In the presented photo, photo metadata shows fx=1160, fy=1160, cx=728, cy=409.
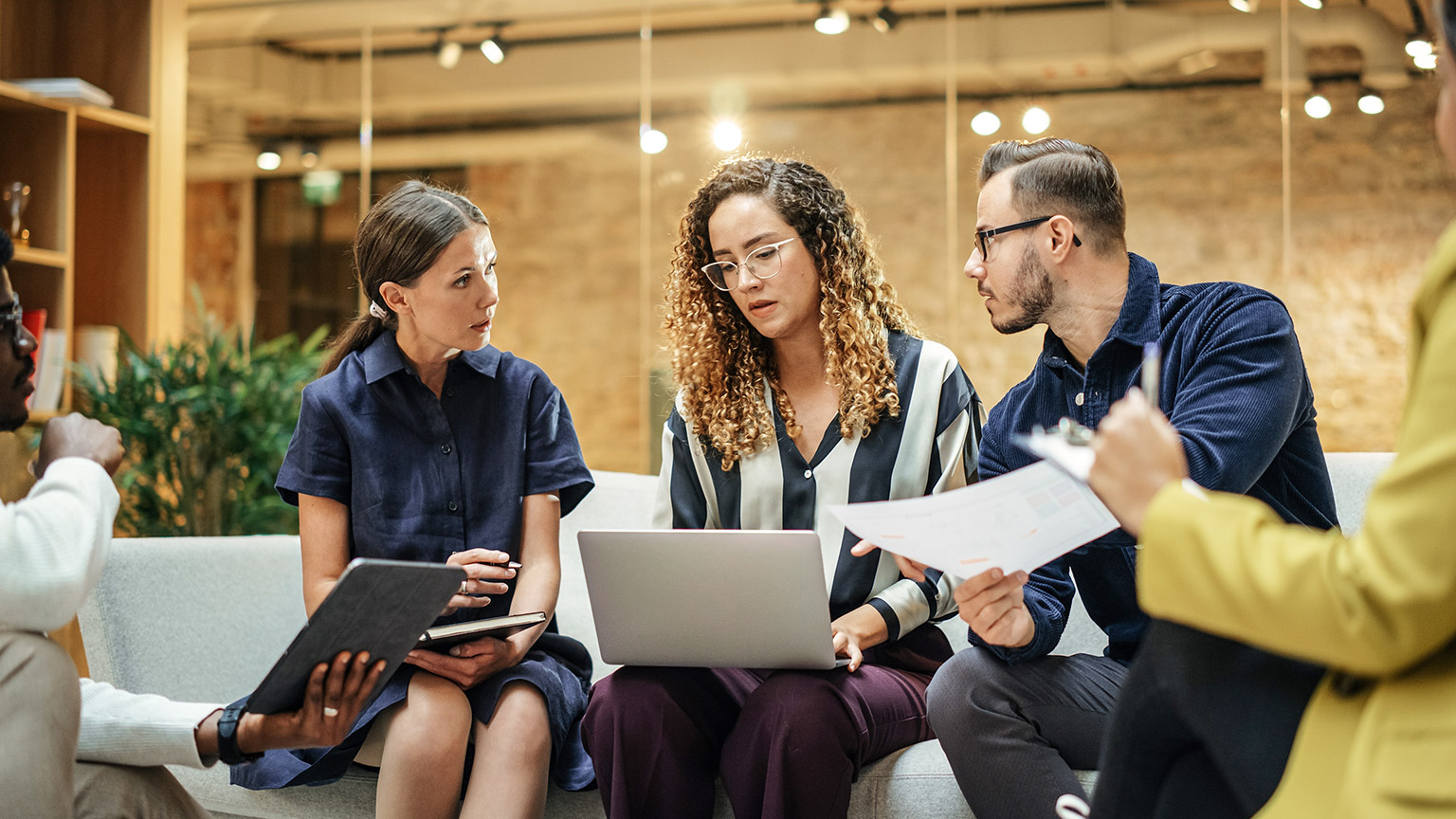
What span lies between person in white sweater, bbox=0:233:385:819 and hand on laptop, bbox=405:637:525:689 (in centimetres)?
25

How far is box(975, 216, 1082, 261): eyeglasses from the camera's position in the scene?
6.21 feet

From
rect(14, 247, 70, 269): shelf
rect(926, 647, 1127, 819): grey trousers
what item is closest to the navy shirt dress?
rect(926, 647, 1127, 819): grey trousers

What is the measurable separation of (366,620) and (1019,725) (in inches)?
36.4

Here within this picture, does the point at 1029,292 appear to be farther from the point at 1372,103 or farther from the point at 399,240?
the point at 1372,103

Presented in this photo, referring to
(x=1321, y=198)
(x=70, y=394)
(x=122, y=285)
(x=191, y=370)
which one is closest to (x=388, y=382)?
(x=191, y=370)

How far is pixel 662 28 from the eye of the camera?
5.02m

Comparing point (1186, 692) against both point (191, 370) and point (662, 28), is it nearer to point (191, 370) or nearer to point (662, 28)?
point (191, 370)

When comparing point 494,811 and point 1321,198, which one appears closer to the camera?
point 494,811

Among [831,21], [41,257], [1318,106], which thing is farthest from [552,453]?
[1318,106]

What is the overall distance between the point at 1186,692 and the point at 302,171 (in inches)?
194

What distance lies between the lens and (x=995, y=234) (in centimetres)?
194

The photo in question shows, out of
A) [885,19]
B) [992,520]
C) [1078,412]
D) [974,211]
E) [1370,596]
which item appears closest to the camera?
[1370,596]

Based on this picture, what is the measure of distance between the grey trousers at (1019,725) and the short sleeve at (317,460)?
1.07 meters

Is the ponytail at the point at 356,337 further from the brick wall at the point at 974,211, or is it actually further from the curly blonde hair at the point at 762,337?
the brick wall at the point at 974,211
